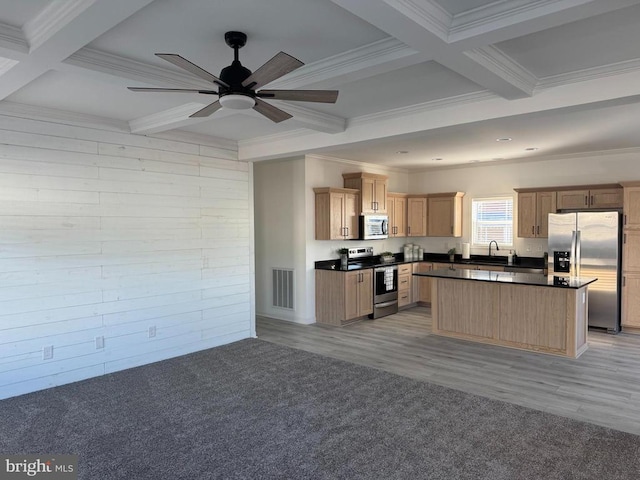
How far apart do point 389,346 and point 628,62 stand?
3.90 meters

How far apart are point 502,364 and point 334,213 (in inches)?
128

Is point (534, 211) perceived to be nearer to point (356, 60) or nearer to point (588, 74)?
point (588, 74)

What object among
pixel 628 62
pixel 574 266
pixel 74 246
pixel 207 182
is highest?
pixel 628 62

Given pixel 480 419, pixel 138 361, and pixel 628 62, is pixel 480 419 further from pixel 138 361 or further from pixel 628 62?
pixel 138 361

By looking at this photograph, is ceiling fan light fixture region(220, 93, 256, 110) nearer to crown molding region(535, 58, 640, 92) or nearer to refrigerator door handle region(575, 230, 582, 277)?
Answer: crown molding region(535, 58, 640, 92)

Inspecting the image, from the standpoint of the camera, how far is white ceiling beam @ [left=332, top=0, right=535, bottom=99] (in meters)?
2.14

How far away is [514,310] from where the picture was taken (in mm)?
5453

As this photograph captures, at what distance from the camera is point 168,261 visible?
5297 mm

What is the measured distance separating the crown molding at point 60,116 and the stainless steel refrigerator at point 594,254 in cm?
619

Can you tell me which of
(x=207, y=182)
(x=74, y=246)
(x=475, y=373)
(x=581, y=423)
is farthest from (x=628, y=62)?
(x=74, y=246)

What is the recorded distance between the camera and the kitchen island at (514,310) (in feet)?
16.7

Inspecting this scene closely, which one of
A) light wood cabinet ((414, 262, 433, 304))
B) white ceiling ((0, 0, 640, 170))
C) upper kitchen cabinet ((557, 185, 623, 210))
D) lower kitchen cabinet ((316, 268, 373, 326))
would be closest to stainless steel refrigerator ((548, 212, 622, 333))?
upper kitchen cabinet ((557, 185, 623, 210))

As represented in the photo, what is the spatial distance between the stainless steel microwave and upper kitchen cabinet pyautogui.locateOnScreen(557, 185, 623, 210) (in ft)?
9.15

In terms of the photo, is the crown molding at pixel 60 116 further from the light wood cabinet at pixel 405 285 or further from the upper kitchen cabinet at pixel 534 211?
the upper kitchen cabinet at pixel 534 211
